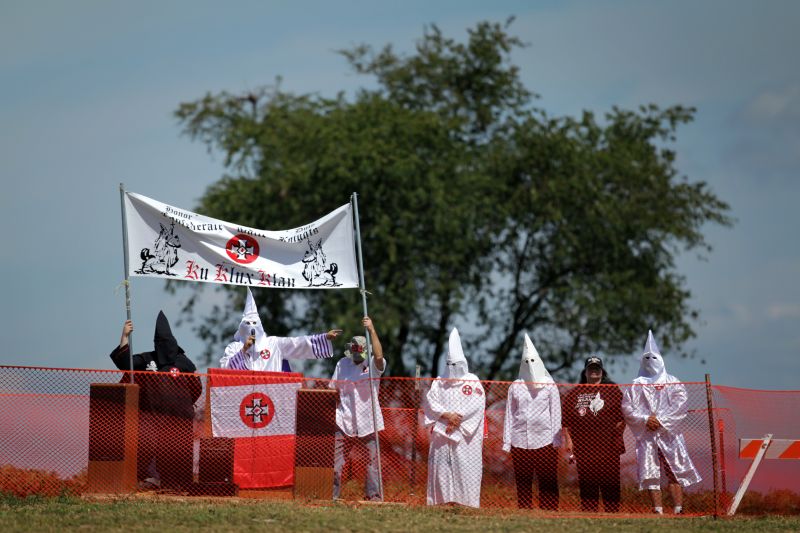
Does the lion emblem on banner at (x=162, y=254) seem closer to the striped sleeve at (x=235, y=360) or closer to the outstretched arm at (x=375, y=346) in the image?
the striped sleeve at (x=235, y=360)

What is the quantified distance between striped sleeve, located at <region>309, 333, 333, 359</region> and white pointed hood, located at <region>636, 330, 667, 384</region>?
12.6ft

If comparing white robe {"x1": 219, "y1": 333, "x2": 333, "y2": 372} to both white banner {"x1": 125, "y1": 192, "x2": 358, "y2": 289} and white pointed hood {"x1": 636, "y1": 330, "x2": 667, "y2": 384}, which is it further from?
white pointed hood {"x1": 636, "y1": 330, "x2": 667, "y2": 384}

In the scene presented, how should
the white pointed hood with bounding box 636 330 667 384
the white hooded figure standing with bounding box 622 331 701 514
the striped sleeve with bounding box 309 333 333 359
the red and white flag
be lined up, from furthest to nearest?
the striped sleeve with bounding box 309 333 333 359 → the white pointed hood with bounding box 636 330 667 384 → the white hooded figure standing with bounding box 622 331 701 514 → the red and white flag

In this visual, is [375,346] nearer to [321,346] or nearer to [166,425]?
[321,346]

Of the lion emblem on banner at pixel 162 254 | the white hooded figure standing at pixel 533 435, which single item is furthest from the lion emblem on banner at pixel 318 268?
the white hooded figure standing at pixel 533 435

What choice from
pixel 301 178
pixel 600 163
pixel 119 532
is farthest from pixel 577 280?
pixel 119 532

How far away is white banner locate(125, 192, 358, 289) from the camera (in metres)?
14.0

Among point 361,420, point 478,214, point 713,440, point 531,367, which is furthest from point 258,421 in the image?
point 478,214

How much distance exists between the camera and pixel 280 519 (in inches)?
441

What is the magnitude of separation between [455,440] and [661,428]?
7.50 feet

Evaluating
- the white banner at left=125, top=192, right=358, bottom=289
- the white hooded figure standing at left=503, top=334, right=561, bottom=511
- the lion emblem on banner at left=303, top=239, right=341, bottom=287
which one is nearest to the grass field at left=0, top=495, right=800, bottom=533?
the white hooded figure standing at left=503, top=334, right=561, bottom=511

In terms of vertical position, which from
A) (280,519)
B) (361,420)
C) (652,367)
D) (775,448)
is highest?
(652,367)

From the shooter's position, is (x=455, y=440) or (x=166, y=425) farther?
(x=455, y=440)

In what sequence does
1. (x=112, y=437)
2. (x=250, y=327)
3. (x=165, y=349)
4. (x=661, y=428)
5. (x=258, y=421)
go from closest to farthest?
(x=112, y=437) → (x=258, y=421) → (x=661, y=428) → (x=165, y=349) → (x=250, y=327)
